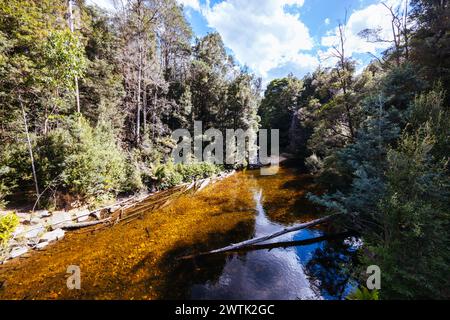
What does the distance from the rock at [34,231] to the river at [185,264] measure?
775 mm

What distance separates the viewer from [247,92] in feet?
67.5

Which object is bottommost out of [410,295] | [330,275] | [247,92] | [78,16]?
[330,275]

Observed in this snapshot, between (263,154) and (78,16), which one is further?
(263,154)

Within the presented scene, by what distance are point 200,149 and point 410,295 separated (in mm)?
16276

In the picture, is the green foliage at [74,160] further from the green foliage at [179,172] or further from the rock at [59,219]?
the green foliage at [179,172]

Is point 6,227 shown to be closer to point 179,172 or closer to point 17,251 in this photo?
Answer: point 17,251

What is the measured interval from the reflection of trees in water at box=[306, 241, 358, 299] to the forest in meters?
0.96

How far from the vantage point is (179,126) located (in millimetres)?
19109

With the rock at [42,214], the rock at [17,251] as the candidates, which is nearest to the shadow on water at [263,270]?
the rock at [17,251]

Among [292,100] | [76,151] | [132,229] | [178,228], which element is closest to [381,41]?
[178,228]

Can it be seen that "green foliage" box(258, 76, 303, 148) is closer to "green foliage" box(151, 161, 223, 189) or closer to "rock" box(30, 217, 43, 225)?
"green foliage" box(151, 161, 223, 189)

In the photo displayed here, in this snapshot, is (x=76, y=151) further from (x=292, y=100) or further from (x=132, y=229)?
(x=292, y=100)

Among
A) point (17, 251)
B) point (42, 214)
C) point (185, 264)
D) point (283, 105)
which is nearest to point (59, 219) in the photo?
point (42, 214)

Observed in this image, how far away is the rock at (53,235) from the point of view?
662cm
